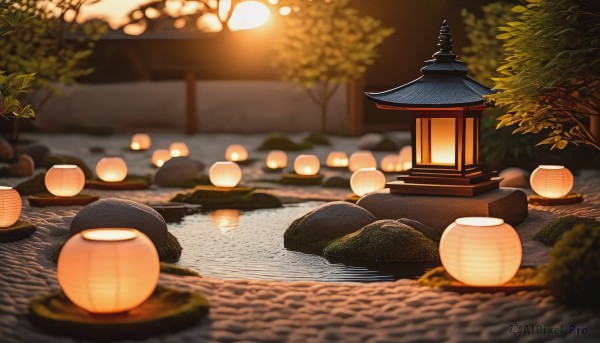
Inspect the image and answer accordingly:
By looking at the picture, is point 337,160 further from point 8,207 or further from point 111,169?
point 8,207

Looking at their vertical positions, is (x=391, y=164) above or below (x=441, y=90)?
below

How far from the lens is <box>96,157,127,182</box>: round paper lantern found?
56.6 feet

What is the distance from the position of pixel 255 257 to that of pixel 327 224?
60.2 inches

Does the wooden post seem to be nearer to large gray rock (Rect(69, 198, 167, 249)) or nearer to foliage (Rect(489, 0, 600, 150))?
large gray rock (Rect(69, 198, 167, 249))

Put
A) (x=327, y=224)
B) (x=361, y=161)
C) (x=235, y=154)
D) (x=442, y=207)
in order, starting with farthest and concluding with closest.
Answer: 1. (x=235, y=154)
2. (x=361, y=161)
3. (x=442, y=207)
4. (x=327, y=224)

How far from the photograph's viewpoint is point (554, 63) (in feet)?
34.3

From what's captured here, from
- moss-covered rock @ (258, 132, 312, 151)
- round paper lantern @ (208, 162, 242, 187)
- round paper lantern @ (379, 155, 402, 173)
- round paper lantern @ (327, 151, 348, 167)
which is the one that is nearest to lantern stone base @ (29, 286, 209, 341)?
round paper lantern @ (208, 162, 242, 187)

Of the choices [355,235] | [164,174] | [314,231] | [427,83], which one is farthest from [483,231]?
[164,174]

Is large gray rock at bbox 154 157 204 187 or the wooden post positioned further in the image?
the wooden post

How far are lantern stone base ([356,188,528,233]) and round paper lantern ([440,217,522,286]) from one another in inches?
178

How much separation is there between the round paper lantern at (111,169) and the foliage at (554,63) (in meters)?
8.53

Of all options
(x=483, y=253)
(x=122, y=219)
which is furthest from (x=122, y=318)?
(x=122, y=219)

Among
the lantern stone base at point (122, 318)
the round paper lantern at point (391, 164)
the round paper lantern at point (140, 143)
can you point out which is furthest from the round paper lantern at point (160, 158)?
the lantern stone base at point (122, 318)

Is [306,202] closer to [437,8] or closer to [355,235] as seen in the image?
[355,235]
